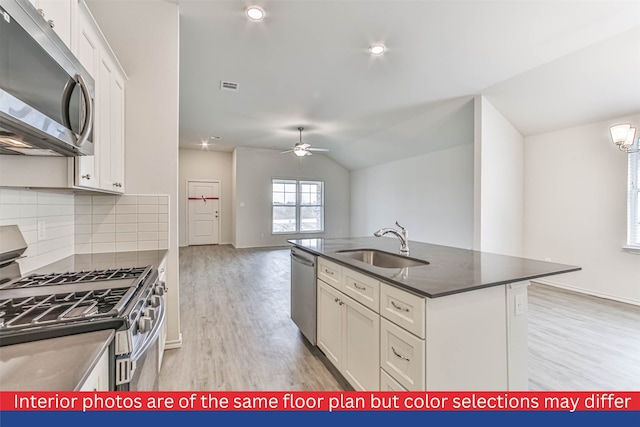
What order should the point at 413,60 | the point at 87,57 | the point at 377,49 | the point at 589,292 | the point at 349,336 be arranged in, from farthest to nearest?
the point at 589,292
the point at 413,60
the point at 377,49
the point at 349,336
the point at 87,57

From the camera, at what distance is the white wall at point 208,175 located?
806 centimetres

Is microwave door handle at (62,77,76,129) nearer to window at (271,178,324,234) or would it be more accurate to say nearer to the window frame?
the window frame

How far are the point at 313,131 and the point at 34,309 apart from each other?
593 centimetres

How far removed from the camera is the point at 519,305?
4.99 ft

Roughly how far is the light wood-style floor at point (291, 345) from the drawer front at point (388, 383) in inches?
19.2

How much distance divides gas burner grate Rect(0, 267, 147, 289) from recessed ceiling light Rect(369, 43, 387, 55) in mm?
2978

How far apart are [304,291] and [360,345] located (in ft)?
2.93

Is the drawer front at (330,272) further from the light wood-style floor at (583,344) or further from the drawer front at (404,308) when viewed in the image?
the light wood-style floor at (583,344)

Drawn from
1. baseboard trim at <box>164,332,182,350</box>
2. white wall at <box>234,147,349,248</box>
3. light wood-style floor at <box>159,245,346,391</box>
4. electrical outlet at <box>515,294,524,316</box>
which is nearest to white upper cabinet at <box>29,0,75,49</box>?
light wood-style floor at <box>159,245,346,391</box>

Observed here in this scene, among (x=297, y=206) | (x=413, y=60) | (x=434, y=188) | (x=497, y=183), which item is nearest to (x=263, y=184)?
(x=297, y=206)

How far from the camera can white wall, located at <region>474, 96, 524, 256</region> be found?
4.14m

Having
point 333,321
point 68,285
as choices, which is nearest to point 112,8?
point 68,285

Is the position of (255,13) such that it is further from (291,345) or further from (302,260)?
(291,345)

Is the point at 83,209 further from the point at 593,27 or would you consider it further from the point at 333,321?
the point at 593,27
